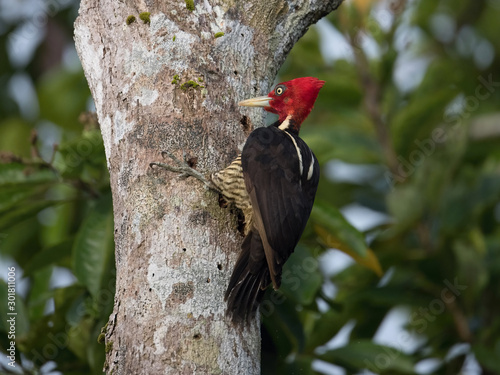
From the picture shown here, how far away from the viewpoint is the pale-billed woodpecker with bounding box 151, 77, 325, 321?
9.68 ft

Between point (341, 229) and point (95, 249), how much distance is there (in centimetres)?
135

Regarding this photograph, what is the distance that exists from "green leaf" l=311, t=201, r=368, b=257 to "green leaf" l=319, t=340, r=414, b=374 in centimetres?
60

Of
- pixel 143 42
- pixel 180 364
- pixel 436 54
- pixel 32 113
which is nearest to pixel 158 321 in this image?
pixel 180 364

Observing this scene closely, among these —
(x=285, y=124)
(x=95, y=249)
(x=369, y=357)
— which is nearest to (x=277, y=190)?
(x=285, y=124)

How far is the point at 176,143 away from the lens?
120 inches

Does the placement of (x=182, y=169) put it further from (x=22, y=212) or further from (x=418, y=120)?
(x=418, y=120)

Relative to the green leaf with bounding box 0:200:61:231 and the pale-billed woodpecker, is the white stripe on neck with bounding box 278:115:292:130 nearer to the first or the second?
the pale-billed woodpecker

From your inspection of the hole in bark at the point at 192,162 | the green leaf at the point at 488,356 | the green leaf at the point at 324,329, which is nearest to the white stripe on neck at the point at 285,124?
the hole in bark at the point at 192,162

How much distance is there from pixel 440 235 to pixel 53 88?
3.38 metres

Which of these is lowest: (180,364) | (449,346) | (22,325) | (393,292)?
(449,346)

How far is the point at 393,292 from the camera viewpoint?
4375mm

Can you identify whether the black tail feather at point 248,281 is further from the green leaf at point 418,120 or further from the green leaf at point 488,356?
the green leaf at point 418,120

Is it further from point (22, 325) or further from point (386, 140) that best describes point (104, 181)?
point (386, 140)

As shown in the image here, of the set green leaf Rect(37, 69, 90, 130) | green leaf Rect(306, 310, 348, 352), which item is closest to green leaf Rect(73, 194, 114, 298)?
green leaf Rect(306, 310, 348, 352)
